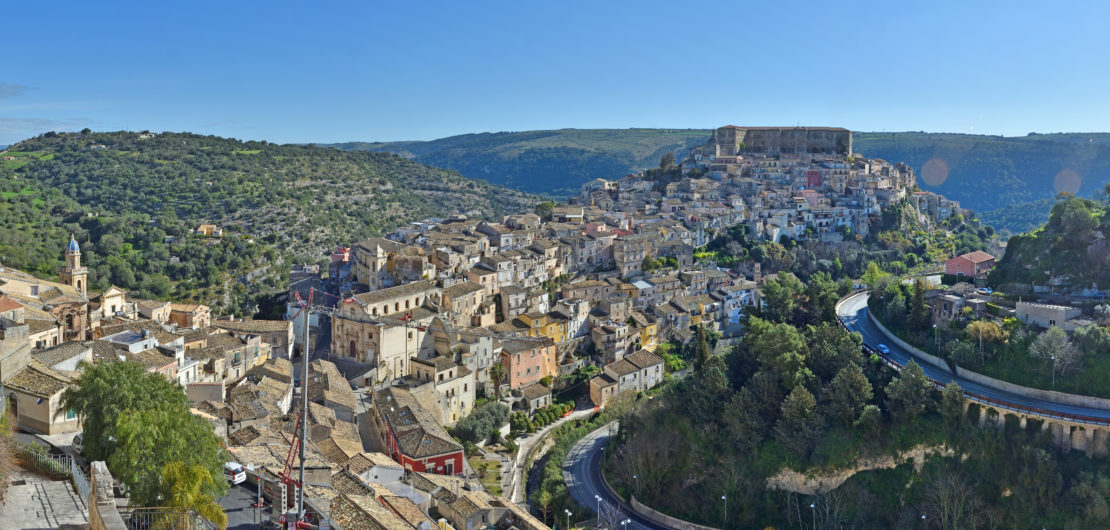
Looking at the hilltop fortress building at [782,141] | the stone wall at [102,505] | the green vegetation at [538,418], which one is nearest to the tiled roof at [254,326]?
the green vegetation at [538,418]

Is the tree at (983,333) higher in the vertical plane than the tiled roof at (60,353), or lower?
lower

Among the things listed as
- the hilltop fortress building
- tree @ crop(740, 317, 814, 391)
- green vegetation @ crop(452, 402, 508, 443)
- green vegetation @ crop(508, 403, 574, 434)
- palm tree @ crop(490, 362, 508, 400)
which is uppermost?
the hilltop fortress building

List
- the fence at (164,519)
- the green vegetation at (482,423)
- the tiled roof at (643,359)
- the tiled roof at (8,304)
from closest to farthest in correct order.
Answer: the fence at (164,519), the tiled roof at (8,304), the green vegetation at (482,423), the tiled roof at (643,359)

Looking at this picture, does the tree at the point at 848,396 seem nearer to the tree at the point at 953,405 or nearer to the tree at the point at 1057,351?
the tree at the point at 953,405

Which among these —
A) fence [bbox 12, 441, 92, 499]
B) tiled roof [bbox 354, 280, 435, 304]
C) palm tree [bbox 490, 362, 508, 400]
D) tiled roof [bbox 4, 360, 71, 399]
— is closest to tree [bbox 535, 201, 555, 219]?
tiled roof [bbox 354, 280, 435, 304]

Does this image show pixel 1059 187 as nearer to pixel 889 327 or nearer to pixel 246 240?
pixel 889 327

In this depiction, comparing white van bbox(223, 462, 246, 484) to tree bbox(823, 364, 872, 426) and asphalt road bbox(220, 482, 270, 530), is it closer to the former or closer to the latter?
asphalt road bbox(220, 482, 270, 530)
